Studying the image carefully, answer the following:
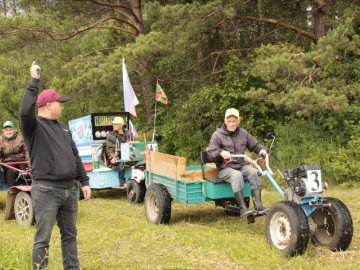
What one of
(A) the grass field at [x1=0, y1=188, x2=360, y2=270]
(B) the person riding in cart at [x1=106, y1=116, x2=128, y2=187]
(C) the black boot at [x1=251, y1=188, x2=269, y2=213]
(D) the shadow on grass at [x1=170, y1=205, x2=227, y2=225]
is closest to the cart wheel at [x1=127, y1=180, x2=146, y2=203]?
(B) the person riding in cart at [x1=106, y1=116, x2=128, y2=187]

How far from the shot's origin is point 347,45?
10328mm

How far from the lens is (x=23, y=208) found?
742cm

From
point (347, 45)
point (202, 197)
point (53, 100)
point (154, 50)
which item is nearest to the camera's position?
point (53, 100)

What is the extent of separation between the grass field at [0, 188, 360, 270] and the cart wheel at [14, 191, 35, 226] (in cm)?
15

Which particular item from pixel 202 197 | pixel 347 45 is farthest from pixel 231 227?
pixel 347 45

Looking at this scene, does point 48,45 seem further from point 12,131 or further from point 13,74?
point 12,131

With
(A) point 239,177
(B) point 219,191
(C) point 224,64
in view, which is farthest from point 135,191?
(C) point 224,64

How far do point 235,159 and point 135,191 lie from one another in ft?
10.7

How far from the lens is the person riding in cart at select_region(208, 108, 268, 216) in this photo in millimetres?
6121

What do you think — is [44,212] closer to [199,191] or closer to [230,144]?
[199,191]

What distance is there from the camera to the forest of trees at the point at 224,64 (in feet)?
34.9

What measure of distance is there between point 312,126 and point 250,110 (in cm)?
204

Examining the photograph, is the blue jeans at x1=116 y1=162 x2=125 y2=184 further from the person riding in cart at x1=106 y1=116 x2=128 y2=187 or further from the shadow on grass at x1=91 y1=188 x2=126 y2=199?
the shadow on grass at x1=91 y1=188 x2=126 y2=199

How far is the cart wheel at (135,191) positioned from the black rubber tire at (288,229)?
420cm
